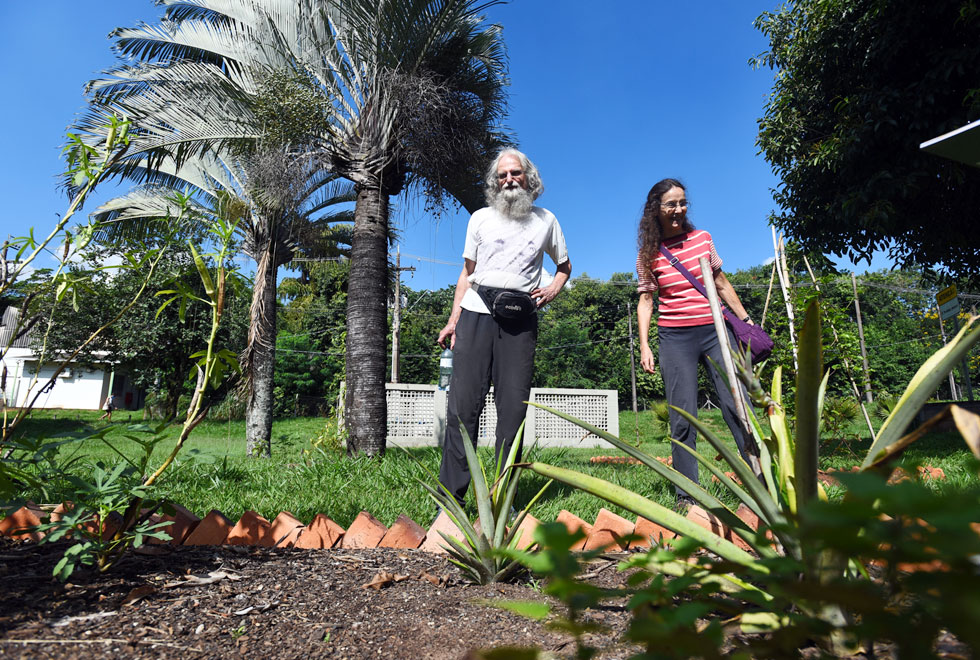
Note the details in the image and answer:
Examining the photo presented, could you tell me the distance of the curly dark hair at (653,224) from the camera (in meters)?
2.84

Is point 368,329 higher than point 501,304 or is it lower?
higher

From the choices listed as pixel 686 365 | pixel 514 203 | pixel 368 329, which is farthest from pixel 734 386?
pixel 368 329

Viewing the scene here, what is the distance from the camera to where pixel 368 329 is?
514 cm

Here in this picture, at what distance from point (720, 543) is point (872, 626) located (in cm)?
66

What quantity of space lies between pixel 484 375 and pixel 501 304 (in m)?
0.34

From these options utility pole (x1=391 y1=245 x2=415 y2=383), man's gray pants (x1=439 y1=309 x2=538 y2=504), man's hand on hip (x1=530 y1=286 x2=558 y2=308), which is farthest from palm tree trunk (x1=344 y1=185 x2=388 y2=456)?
utility pole (x1=391 y1=245 x2=415 y2=383)

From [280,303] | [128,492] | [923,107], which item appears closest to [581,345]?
[280,303]

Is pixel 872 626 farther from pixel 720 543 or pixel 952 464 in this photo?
pixel 952 464

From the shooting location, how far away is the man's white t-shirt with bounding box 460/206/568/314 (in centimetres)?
262

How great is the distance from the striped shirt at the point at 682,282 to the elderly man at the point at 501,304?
48 centimetres

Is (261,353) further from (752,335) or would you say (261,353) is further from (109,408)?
(109,408)

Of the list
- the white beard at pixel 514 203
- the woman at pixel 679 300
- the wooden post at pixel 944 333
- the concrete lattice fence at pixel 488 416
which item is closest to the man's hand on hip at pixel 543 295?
the white beard at pixel 514 203

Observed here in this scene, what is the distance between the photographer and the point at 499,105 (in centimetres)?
652

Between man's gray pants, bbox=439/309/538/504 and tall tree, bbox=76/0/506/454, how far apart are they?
2.64m
